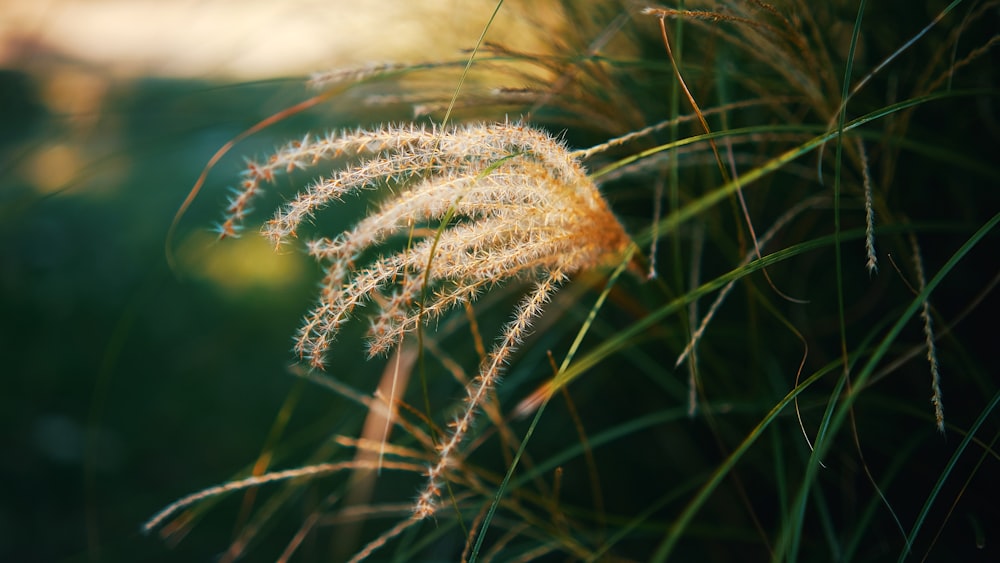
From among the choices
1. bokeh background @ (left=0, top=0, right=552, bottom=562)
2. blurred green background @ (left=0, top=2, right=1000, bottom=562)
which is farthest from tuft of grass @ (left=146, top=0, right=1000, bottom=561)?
bokeh background @ (left=0, top=0, right=552, bottom=562)

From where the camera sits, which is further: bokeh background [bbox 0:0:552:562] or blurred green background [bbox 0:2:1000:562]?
bokeh background [bbox 0:0:552:562]

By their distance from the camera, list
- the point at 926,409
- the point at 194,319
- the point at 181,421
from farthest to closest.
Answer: the point at 194,319 < the point at 181,421 < the point at 926,409

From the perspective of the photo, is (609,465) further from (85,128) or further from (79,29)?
(79,29)

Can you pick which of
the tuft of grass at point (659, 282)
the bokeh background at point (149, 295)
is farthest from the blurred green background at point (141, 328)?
the tuft of grass at point (659, 282)

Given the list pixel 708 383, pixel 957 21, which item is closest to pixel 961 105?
pixel 957 21

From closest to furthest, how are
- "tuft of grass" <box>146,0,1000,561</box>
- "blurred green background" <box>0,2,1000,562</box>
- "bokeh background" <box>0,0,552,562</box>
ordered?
1. "tuft of grass" <box>146,0,1000,561</box>
2. "blurred green background" <box>0,2,1000,562</box>
3. "bokeh background" <box>0,0,552,562</box>

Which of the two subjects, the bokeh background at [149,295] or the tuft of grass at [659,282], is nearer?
the tuft of grass at [659,282]

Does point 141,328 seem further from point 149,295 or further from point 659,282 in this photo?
point 659,282

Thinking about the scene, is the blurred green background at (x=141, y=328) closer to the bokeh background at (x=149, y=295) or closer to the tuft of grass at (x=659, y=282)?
the bokeh background at (x=149, y=295)

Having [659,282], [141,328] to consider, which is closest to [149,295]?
[141,328]

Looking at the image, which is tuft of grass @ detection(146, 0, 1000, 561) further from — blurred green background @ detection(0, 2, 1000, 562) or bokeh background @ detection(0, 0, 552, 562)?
bokeh background @ detection(0, 0, 552, 562)

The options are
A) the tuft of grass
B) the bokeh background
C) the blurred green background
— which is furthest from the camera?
the bokeh background
